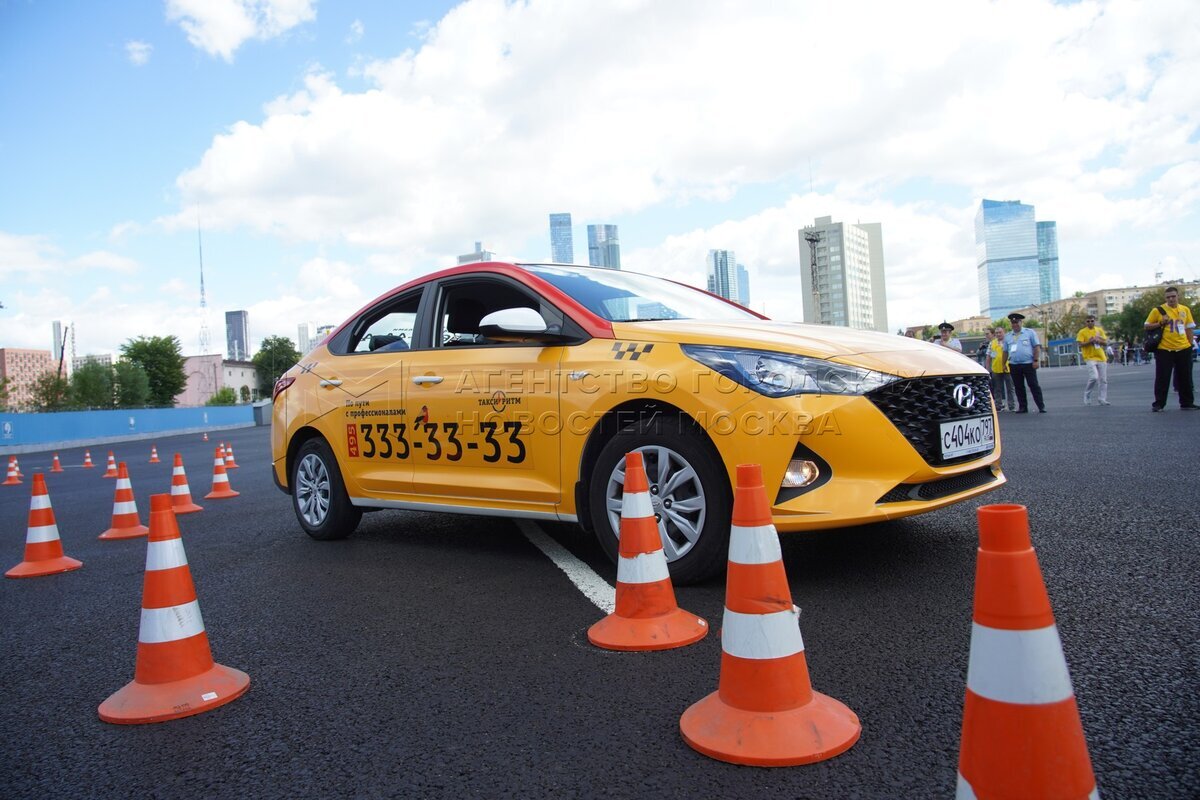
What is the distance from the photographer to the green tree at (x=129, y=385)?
77.9 m

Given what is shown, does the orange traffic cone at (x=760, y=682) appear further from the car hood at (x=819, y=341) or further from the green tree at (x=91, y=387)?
the green tree at (x=91, y=387)

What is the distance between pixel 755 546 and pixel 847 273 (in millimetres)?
142297

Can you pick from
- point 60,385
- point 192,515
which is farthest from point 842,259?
point 192,515

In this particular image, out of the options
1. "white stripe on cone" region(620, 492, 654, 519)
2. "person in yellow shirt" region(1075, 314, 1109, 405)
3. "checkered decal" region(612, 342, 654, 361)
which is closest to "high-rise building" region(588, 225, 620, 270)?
"person in yellow shirt" region(1075, 314, 1109, 405)

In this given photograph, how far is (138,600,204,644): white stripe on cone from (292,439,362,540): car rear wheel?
9.04 ft

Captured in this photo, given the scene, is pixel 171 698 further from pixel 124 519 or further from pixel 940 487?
pixel 124 519

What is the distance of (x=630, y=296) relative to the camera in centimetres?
492

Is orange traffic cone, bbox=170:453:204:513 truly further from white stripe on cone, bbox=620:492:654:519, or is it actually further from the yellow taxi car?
white stripe on cone, bbox=620:492:654:519

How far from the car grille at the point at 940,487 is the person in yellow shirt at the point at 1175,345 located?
9.83 metres

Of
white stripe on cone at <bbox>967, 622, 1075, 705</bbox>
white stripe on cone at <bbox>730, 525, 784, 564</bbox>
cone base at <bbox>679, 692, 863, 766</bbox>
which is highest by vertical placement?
white stripe on cone at <bbox>730, 525, 784, 564</bbox>

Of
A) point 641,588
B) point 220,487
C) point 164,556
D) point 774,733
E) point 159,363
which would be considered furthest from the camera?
point 159,363

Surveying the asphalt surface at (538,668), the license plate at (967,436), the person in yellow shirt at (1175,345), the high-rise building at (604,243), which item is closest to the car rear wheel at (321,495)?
the asphalt surface at (538,668)

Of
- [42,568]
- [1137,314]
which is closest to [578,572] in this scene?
[42,568]

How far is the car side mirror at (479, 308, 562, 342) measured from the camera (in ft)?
14.3
